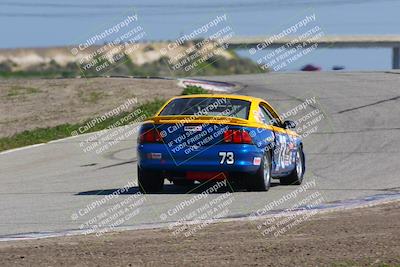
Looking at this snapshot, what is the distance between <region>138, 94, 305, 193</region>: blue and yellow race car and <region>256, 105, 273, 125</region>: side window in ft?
0.24

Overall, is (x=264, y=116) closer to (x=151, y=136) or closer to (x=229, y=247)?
(x=151, y=136)

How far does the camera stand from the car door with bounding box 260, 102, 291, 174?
1528 centimetres

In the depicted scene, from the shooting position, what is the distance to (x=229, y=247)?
30.2ft

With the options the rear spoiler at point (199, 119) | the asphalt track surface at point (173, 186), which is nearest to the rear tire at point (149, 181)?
the asphalt track surface at point (173, 186)

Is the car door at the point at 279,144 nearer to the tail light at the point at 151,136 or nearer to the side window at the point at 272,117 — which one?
the side window at the point at 272,117

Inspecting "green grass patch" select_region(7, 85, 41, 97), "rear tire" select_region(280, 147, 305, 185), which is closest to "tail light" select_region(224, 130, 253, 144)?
"rear tire" select_region(280, 147, 305, 185)

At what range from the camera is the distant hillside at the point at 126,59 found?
37.2 metres

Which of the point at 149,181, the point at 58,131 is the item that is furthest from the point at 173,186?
the point at 58,131

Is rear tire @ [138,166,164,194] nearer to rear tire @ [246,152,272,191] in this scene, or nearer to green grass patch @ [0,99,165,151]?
rear tire @ [246,152,272,191]

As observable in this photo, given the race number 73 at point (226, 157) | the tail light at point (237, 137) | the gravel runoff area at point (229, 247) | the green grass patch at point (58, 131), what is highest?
the gravel runoff area at point (229, 247)

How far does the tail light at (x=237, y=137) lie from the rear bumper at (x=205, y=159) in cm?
5

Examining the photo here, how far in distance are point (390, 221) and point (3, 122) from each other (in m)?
21.4

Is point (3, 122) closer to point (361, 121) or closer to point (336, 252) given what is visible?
point (361, 121)

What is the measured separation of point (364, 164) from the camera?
1900cm
